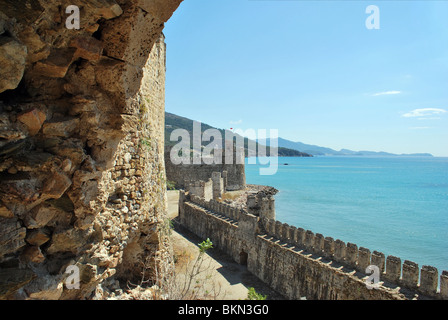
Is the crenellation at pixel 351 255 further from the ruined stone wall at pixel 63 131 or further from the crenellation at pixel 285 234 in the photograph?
the ruined stone wall at pixel 63 131

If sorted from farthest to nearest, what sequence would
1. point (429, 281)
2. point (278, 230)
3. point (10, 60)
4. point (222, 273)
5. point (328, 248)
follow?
point (222, 273) < point (278, 230) < point (328, 248) < point (429, 281) < point (10, 60)

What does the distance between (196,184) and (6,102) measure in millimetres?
18032

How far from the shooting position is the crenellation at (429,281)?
714 cm

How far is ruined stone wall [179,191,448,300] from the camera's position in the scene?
7.52 meters

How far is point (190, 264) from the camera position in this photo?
12.1 m

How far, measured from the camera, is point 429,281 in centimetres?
724

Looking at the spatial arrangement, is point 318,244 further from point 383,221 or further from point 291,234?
point 383,221

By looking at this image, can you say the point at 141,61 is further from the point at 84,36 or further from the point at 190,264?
the point at 190,264

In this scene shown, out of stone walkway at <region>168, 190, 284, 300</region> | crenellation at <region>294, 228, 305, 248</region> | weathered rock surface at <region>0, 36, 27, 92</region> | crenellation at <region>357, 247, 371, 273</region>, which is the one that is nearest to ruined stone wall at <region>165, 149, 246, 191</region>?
stone walkway at <region>168, 190, 284, 300</region>

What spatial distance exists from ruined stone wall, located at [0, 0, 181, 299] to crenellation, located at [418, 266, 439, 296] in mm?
7689

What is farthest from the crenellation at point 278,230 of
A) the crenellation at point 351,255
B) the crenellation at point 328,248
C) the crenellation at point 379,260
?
the crenellation at point 379,260

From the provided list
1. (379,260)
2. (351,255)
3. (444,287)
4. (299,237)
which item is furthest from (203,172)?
(444,287)

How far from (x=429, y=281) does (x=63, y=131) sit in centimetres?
899
